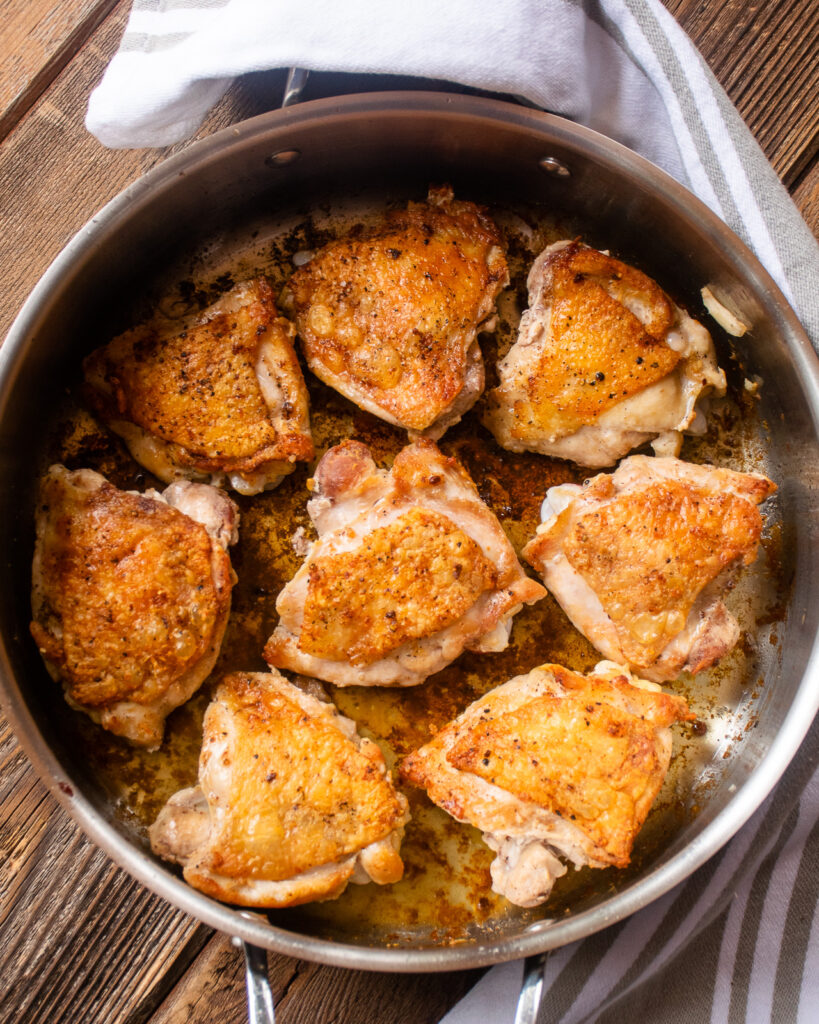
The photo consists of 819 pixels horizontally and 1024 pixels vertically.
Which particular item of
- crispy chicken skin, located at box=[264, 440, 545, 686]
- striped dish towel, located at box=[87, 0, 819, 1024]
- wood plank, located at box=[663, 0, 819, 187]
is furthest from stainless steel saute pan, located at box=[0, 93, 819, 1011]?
crispy chicken skin, located at box=[264, 440, 545, 686]

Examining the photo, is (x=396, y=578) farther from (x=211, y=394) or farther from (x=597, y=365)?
(x=597, y=365)

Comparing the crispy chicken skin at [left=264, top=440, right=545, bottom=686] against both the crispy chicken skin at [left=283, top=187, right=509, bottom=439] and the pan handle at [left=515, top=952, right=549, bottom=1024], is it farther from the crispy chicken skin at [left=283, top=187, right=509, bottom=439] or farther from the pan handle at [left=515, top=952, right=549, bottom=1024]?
the pan handle at [left=515, top=952, right=549, bottom=1024]

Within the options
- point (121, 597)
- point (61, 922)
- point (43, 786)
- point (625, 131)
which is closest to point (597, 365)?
point (625, 131)

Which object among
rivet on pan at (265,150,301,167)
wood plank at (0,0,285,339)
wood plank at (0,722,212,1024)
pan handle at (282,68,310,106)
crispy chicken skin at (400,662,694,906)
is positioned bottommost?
wood plank at (0,722,212,1024)

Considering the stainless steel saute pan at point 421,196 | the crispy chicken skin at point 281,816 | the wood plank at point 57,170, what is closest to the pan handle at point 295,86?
the stainless steel saute pan at point 421,196

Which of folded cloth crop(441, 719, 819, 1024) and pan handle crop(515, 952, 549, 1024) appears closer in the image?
pan handle crop(515, 952, 549, 1024)

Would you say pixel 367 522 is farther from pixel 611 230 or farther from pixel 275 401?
pixel 611 230
